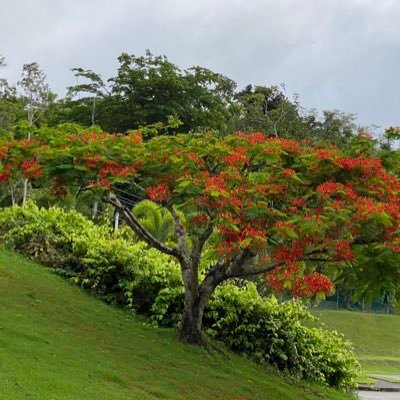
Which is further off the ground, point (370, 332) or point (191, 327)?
point (370, 332)

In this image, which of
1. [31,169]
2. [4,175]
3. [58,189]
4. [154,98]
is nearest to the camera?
[31,169]

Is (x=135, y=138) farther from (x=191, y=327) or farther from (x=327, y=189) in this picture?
(x=191, y=327)

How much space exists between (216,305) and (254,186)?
501cm

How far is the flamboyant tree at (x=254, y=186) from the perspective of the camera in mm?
8148

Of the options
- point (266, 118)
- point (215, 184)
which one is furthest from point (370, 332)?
point (215, 184)

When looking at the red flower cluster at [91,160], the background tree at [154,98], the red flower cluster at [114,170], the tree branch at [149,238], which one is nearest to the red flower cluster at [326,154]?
the red flower cluster at [114,170]

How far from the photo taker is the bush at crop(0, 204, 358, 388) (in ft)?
42.7

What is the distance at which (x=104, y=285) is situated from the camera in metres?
→ 14.3

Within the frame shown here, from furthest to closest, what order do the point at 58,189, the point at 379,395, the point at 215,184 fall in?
1. the point at 379,395
2. the point at 58,189
3. the point at 215,184

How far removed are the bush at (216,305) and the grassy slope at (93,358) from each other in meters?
0.58

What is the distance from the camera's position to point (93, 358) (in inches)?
346

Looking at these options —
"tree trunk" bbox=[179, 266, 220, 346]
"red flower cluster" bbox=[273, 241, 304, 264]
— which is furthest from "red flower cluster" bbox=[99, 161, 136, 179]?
"tree trunk" bbox=[179, 266, 220, 346]

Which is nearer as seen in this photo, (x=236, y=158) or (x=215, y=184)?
(x=215, y=184)

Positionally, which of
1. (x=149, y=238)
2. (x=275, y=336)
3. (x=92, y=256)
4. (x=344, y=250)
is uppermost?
(x=344, y=250)
